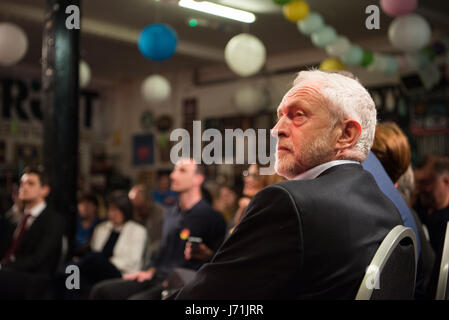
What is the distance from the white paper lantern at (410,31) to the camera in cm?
443

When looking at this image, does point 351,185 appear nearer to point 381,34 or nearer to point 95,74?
point 381,34

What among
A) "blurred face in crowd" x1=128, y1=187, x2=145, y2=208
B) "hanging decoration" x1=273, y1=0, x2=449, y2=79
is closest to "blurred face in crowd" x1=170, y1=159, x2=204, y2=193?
"hanging decoration" x1=273, y1=0, x2=449, y2=79

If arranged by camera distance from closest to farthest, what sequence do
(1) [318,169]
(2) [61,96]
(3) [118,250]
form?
(1) [318,169] → (2) [61,96] → (3) [118,250]

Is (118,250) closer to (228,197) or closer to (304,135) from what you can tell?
(228,197)

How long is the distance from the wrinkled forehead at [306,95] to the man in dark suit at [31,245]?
8.19ft

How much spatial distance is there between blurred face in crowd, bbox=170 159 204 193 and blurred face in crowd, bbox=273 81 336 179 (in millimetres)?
2422

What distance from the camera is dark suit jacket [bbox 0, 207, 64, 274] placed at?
3.43 metres

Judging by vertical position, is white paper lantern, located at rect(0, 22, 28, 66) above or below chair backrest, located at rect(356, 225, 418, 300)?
above

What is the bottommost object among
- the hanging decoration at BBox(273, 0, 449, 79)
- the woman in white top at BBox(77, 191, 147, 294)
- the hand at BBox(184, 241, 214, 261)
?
the woman in white top at BBox(77, 191, 147, 294)

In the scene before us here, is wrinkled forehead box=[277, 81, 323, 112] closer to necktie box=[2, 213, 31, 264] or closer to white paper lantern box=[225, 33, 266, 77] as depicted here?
necktie box=[2, 213, 31, 264]

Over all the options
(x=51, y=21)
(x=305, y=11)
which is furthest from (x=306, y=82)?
(x=305, y=11)

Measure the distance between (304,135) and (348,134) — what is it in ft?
0.37

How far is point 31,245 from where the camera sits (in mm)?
3578

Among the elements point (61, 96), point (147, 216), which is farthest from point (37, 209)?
point (147, 216)
